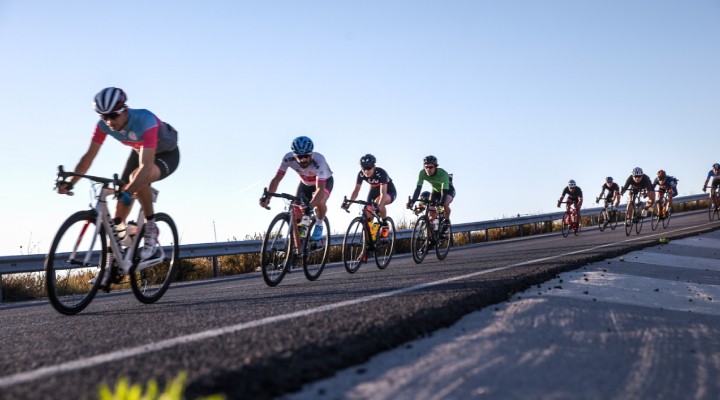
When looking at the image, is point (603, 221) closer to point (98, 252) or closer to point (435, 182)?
point (435, 182)

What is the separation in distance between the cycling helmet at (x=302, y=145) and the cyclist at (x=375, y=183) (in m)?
2.85

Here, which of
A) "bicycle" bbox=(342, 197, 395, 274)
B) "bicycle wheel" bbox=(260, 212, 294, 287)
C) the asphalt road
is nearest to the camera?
the asphalt road

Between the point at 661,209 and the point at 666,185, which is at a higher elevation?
the point at 666,185

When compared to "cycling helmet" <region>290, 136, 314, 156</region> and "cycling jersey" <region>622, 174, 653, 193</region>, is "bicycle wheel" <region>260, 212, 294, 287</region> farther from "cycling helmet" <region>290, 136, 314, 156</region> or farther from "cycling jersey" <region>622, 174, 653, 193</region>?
"cycling jersey" <region>622, 174, 653, 193</region>

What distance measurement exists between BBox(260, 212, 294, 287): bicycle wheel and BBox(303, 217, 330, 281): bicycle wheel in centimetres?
30

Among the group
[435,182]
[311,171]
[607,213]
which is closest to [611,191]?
[607,213]

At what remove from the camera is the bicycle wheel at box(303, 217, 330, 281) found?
8914 mm

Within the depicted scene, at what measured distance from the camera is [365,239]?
11.3 meters

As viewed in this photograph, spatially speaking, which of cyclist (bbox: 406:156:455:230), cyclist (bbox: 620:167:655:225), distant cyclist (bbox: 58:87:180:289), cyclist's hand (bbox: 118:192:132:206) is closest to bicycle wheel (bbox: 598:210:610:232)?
cyclist (bbox: 620:167:655:225)

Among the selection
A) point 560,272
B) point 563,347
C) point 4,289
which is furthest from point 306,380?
point 4,289

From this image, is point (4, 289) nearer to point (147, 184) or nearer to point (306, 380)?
point (147, 184)

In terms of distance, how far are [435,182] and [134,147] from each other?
26.4 feet

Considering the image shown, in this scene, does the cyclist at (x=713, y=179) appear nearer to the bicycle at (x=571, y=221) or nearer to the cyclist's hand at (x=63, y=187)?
the bicycle at (x=571, y=221)

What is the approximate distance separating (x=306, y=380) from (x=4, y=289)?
1056 centimetres
